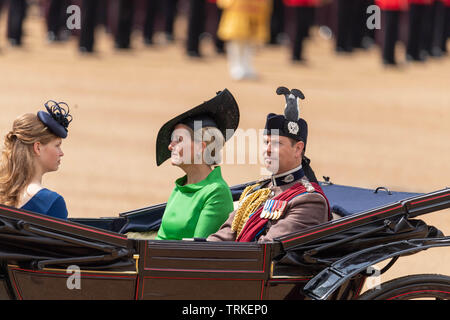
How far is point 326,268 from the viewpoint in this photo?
342 cm

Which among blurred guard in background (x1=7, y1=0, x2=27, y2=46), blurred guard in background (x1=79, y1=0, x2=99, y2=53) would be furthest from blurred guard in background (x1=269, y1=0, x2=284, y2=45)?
blurred guard in background (x1=7, y1=0, x2=27, y2=46)

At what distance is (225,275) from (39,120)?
950mm

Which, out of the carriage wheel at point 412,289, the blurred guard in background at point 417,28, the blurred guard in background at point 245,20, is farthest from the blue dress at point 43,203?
the blurred guard in background at point 417,28

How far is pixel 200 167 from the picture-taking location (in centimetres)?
381

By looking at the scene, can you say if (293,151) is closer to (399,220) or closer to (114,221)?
(399,220)

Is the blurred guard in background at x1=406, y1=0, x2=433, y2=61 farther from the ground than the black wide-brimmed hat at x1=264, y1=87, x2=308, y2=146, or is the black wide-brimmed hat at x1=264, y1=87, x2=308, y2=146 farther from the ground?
the blurred guard in background at x1=406, y1=0, x2=433, y2=61

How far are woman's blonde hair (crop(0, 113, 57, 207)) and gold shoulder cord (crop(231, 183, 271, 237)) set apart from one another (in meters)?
0.79

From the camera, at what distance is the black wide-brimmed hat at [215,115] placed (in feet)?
12.3

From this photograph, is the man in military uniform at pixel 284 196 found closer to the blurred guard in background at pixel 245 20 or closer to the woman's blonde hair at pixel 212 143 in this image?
the woman's blonde hair at pixel 212 143

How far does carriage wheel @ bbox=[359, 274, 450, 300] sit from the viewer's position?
3496 millimetres

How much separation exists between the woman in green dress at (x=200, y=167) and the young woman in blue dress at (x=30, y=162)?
1.50 feet

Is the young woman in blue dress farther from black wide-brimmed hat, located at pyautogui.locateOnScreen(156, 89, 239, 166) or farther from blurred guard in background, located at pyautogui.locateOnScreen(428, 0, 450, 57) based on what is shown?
blurred guard in background, located at pyautogui.locateOnScreen(428, 0, 450, 57)

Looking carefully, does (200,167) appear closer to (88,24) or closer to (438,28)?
(88,24)

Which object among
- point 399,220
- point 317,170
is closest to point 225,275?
point 399,220
